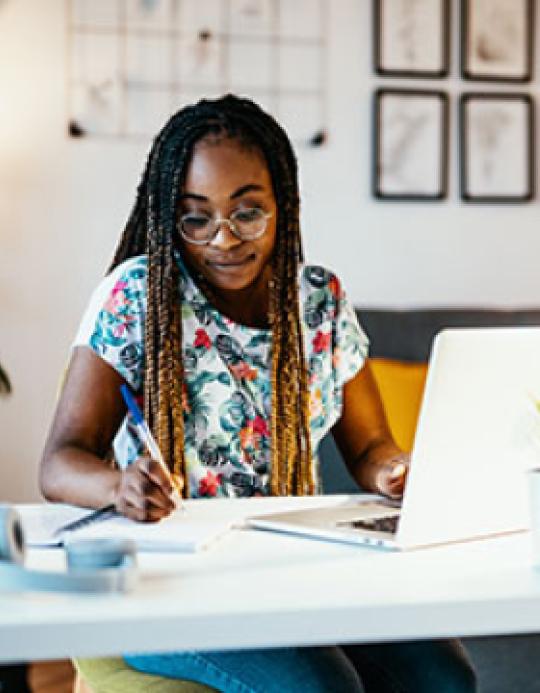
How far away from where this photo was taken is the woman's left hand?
155 cm

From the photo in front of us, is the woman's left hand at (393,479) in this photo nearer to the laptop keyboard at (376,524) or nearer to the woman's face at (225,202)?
the laptop keyboard at (376,524)

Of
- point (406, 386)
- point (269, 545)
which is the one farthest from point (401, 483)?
point (406, 386)

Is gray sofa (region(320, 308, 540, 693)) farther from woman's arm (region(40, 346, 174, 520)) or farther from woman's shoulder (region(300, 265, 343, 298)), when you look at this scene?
woman's arm (region(40, 346, 174, 520))

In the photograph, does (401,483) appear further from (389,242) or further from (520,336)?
(389,242)

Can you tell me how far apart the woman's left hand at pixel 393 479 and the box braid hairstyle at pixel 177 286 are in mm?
157

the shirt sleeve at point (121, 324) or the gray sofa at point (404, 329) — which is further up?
the shirt sleeve at point (121, 324)

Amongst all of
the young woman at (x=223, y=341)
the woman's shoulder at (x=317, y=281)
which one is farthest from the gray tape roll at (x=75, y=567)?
the woman's shoulder at (x=317, y=281)

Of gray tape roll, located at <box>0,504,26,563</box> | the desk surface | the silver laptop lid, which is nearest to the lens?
the desk surface

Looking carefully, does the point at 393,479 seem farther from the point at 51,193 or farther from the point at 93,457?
the point at 51,193

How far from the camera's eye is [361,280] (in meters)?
3.29

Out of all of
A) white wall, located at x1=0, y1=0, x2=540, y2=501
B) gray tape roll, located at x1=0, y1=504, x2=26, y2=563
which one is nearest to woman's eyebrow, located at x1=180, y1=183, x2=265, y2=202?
gray tape roll, located at x1=0, y1=504, x2=26, y2=563

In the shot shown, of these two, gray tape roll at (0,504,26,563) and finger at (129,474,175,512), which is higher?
gray tape roll at (0,504,26,563)

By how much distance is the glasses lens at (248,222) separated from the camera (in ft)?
5.58

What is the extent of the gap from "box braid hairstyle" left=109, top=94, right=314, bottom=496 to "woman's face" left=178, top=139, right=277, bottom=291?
0.02m
